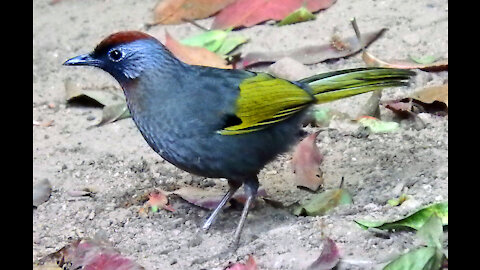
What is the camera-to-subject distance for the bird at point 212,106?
14.0 feet

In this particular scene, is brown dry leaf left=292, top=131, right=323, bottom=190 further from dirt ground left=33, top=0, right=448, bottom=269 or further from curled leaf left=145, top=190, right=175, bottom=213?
curled leaf left=145, top=190, right=175, bottom=213

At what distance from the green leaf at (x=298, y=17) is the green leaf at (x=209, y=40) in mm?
520

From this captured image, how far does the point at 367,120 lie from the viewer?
5.39m

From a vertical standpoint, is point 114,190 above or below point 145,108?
below

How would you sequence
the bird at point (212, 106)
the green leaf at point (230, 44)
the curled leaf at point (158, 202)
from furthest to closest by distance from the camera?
the green leaf at point (230, 44) < the curled leaf at point (158, 202) < the bird at point (212, 106)

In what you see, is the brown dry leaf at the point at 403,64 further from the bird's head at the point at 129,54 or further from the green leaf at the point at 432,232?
the green leaf at the point at 432,232

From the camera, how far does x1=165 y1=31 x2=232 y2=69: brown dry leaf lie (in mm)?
6219

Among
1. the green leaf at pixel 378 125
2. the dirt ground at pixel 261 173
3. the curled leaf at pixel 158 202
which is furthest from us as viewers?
the green leaf at pixel 378 125

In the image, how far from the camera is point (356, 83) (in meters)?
4.70

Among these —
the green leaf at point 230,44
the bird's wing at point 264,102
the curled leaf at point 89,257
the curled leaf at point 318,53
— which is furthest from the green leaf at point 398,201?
the green leaf at point 230,44

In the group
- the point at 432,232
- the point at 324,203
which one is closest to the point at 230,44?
the point at 324,203

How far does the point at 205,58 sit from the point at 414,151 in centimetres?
196
